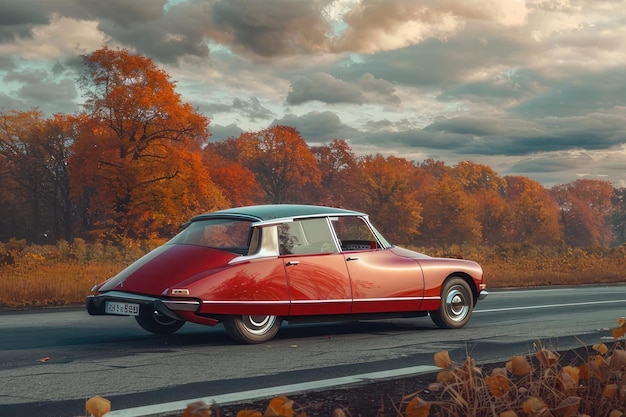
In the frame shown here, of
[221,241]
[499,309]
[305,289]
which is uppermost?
[221,241]

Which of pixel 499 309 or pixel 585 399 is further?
pixel 499 309

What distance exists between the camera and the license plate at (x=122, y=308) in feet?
24.8

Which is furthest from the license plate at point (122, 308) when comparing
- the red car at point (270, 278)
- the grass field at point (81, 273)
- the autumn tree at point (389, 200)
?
the autumn tree at point (389, 200)

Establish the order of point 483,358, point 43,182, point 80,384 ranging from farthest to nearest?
point 43,182, point 483,358, point 80,384

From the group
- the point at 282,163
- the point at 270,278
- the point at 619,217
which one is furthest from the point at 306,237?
the point at 619,217

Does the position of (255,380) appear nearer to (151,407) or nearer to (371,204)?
(151,407)

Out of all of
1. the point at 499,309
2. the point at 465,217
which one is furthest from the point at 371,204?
the point at 499,309

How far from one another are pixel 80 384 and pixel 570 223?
100 meters

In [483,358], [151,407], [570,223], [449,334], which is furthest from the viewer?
[570,223]

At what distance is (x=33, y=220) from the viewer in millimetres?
54438

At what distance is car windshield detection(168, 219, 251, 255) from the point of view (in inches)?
327

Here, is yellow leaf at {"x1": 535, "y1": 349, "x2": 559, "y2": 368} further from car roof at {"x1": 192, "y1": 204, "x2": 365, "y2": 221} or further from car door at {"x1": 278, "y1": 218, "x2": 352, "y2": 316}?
car roof at {"x1": 192, "y1": 204, "x2": 365, "y2": 221}

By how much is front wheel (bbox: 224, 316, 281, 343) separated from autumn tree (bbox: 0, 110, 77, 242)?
47355 millimetres

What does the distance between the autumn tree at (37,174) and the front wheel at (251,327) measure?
155ft
